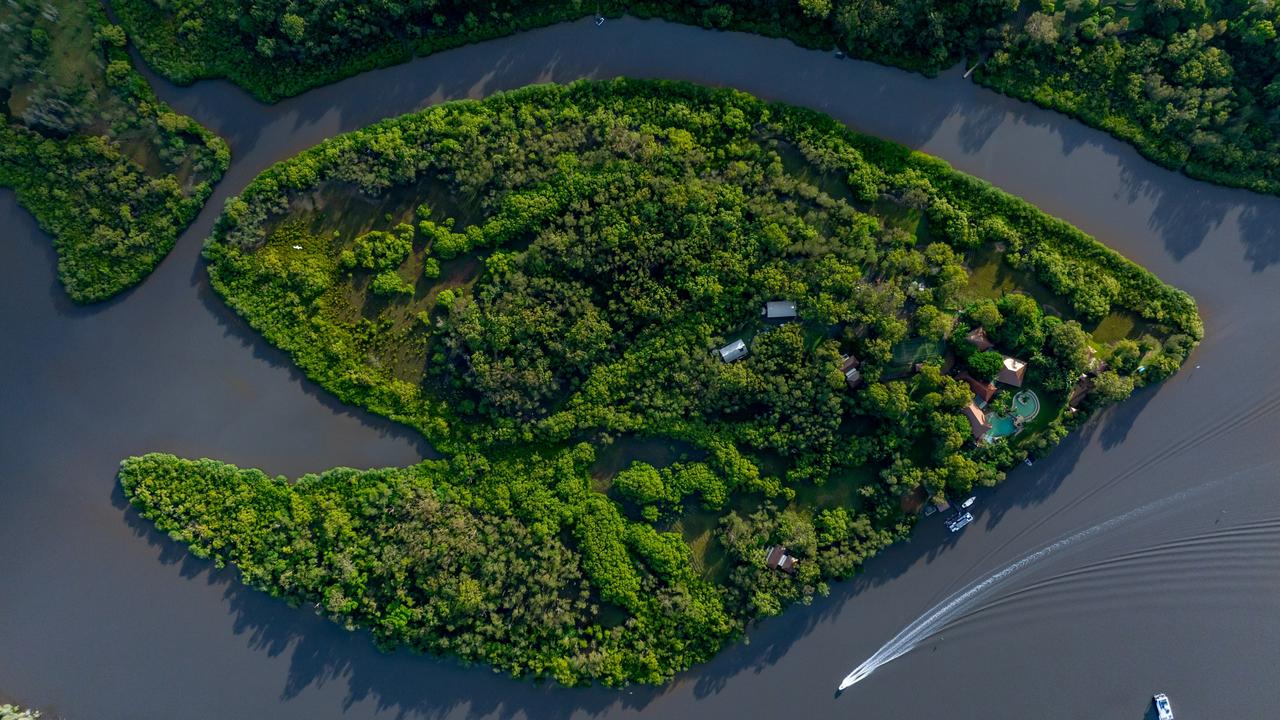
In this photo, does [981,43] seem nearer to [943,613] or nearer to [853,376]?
[853,376]

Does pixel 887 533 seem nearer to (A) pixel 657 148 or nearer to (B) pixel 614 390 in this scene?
(B) pixel 614 390

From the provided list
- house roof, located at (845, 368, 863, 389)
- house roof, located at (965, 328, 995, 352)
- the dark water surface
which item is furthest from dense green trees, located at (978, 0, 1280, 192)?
house roof, located at (845, 368, 863, 389)

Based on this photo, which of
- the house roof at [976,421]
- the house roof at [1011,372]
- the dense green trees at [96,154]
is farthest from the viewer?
the dense green trees at [96,154]

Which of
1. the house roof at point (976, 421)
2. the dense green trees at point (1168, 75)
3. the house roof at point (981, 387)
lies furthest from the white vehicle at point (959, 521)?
the dense green trees at point (1168, 75)

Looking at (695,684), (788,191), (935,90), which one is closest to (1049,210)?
(935,90)

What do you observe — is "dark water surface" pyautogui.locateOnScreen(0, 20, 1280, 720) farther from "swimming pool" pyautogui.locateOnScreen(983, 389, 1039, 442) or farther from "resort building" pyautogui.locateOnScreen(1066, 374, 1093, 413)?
→ "swimming pool" pyautogui.locateOnScreen(983, 389, 1039, 442)

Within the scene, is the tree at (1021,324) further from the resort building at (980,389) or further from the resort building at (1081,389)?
the resort building at (1081,389)

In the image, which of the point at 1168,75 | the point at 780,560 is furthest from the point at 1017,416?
the point at 1168,75
